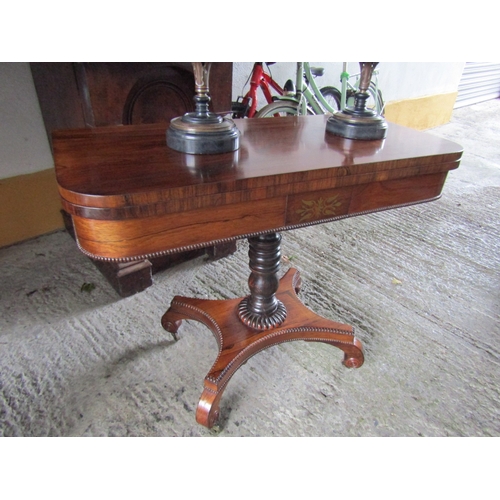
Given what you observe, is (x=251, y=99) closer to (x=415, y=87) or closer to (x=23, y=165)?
(x=23, y=165)

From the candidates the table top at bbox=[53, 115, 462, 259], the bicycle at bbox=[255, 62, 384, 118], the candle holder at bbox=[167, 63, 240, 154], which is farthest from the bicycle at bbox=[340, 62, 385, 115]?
the candle holder at bbox=[167, 63, 240, 154]

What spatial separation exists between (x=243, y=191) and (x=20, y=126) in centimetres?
130

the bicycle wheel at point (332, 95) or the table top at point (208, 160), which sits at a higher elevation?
the table top at point (208, 160)

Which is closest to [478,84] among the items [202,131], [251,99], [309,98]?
[309,98]

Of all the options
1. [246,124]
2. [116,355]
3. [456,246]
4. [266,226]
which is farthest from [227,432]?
[456,246]

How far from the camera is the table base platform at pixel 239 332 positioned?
1.00 metres

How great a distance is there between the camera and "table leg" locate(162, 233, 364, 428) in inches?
41.4

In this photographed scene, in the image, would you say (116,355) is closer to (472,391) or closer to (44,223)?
(44,223)

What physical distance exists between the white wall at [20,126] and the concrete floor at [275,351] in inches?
13.2

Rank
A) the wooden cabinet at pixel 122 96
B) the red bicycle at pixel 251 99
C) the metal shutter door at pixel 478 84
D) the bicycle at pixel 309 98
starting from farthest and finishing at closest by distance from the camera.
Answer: the metal shutter door at pixel 478 84 → the bicycle at pixel 309 98 → the red bicycle at pixel 251 99 → the wooden cabinet at pixel 122 96

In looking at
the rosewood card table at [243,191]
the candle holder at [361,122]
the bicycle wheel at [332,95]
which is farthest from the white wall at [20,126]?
the bicycle wheel at [332,95]

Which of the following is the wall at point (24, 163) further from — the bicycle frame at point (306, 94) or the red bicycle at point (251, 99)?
the bicycle frame at point (306, 94)

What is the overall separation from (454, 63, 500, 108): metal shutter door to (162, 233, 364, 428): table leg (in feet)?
15.1

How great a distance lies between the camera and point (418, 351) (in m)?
1.25
